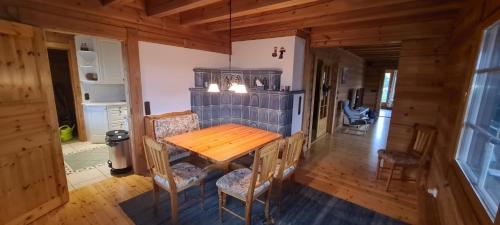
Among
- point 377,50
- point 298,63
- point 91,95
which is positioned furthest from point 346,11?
point 91,95

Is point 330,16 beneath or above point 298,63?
above

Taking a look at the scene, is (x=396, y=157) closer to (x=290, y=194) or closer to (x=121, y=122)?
(x=290, y=194)

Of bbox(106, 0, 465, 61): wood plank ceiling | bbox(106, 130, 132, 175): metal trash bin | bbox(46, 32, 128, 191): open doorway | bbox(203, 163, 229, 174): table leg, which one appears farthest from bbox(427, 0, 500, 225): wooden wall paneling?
bbox(46, 32, 128, 191): open doorway

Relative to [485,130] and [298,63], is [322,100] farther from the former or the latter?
[485,130]

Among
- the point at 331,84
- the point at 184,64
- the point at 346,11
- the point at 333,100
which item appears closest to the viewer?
the point at 346,11

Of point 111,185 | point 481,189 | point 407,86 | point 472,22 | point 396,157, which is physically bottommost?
point 111,185

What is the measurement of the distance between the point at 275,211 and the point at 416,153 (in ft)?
7.33

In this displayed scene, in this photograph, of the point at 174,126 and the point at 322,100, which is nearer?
the point at 174,126

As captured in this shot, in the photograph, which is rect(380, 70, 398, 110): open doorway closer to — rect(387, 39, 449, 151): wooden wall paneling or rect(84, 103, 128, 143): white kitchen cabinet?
rect(387, 39, 449, 151): wooden wall paneling

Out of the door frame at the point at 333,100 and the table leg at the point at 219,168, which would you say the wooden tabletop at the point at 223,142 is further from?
the door frame at the point at 333,100

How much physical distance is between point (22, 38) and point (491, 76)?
12.4 feet

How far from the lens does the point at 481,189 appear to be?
1.25 metres

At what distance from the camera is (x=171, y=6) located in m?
2.47

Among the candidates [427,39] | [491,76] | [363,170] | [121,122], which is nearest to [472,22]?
[491,76]
